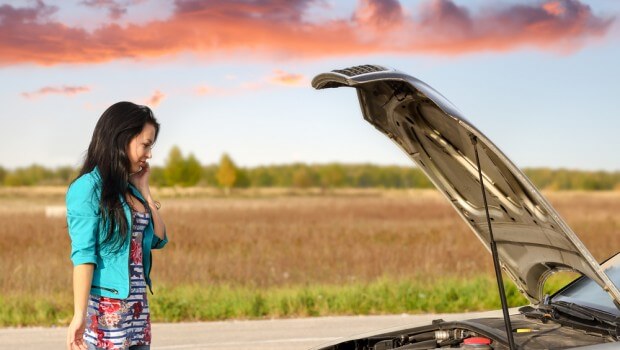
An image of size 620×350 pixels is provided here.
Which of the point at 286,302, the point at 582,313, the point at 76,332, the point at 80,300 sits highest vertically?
the point at 80,300

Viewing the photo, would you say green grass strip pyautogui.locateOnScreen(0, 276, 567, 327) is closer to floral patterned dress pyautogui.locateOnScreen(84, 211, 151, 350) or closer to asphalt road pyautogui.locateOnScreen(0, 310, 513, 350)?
asphalt road pyautogui.locateOnScreen(0, 310, 513, 350)

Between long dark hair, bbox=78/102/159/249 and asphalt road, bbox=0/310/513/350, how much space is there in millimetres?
5757

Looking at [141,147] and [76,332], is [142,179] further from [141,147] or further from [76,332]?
[76,332]

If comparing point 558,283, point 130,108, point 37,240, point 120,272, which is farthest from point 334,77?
point 37,240

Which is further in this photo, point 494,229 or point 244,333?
point 244,333

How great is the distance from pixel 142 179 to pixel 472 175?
62.0 inches

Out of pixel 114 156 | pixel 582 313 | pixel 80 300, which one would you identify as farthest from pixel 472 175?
pixel 80 300

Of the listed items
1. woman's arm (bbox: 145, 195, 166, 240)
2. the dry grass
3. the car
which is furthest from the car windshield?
the dry grass

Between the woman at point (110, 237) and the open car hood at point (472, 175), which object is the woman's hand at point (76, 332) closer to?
the woman at point (110, 237)

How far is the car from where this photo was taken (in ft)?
13.5

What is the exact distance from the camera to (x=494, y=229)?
5.04 meters

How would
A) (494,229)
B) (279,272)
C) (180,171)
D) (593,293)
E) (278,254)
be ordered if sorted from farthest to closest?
(180,171)
(278,254)
(279,272)
(494,229)
(593,293)

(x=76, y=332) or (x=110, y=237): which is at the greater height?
(x=110, y=237)

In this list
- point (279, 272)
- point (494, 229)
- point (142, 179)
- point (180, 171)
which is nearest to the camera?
point (142, 179)
